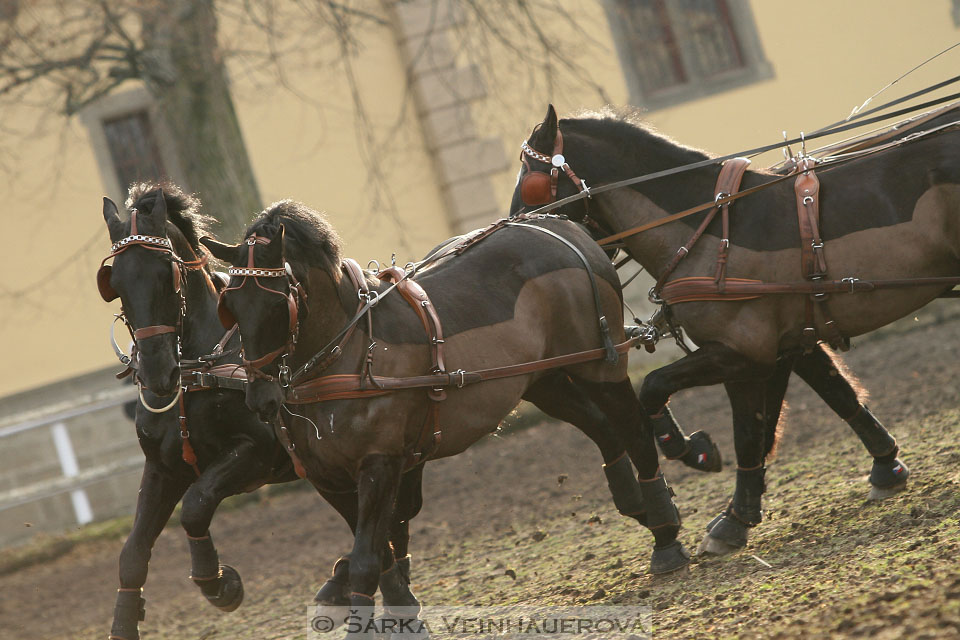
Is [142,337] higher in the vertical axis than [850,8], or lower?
→ lower

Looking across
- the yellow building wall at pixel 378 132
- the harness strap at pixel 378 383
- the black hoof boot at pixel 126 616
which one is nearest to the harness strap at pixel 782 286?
the harness strap at pixel 378 383

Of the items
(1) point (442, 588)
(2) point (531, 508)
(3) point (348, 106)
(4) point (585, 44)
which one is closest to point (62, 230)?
(3) point (348, 106)

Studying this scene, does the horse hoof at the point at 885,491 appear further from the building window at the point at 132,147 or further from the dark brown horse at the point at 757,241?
the building window at the point at 132,147

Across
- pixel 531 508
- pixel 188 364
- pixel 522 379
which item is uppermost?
pixel 188 364

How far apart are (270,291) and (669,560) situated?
7.58ft

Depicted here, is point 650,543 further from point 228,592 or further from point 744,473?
point 228,592

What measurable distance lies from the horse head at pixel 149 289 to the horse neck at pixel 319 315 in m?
0.60

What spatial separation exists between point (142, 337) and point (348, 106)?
924cm

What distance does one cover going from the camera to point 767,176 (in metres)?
5.20

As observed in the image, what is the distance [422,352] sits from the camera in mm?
4426

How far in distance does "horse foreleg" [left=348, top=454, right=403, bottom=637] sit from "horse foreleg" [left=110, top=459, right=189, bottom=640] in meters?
1.23

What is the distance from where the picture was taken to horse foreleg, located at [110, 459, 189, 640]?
4.73m

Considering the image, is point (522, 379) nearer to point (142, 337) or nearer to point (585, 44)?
point (142, 337)

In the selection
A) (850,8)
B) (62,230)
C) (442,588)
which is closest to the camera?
(442,588)
